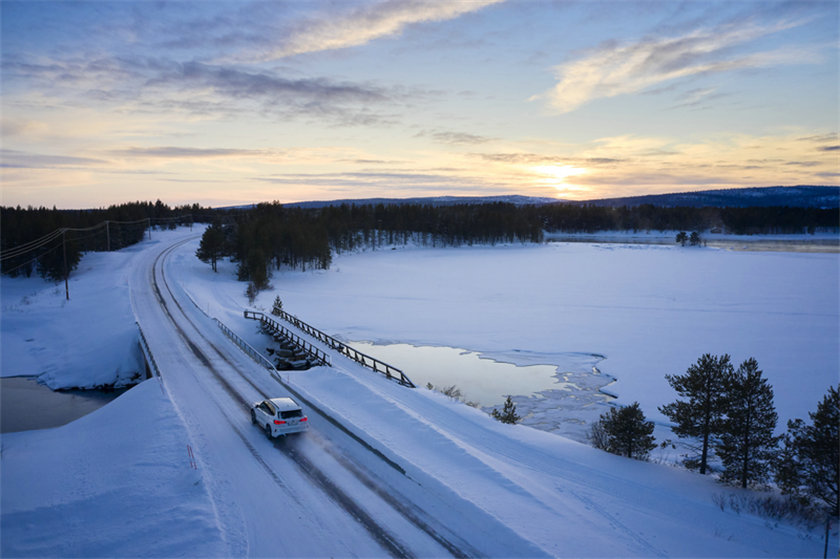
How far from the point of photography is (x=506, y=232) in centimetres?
16600

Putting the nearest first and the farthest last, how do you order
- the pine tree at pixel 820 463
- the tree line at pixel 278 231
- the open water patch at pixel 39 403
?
the pine tree at pixel 820 463, the open water patch at pixel 39 403, the tree line at pixel 278 231

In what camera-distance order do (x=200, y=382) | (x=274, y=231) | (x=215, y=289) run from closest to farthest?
(x=200, y=382), (x=215, y=289), (x=274, y=231)

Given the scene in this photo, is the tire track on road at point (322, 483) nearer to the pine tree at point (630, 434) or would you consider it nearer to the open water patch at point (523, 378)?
the pine tree at point (630, 434)

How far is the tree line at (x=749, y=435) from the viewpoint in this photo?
1487 cm

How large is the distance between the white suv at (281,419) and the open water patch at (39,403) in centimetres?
1733

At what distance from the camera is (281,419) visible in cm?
1983

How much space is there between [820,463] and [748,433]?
86.9 inches

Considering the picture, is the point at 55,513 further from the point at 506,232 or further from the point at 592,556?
the point at 506,232

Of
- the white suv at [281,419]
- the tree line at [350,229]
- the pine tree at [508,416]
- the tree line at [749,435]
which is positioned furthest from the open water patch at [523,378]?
the tree line at [350,229]

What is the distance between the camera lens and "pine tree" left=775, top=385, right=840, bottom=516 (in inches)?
573

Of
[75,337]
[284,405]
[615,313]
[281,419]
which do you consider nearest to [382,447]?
[281,419]

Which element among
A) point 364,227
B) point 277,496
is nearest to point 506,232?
point 364,227

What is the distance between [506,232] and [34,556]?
160 metres

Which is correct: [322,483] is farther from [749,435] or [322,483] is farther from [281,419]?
[749,435]
